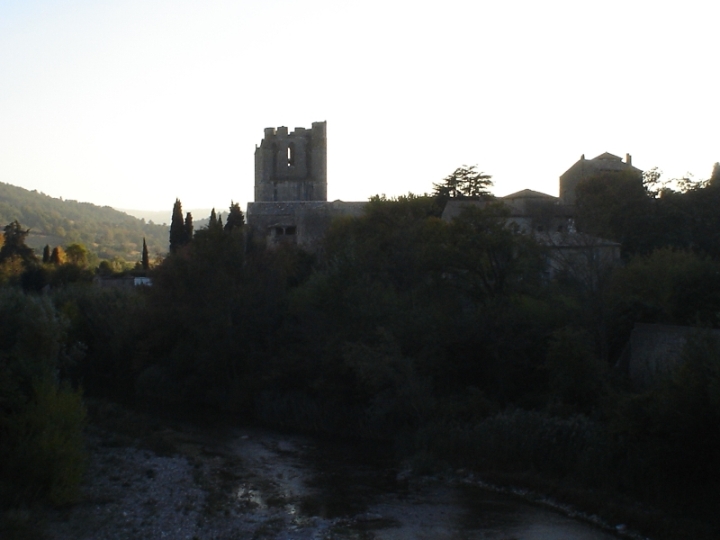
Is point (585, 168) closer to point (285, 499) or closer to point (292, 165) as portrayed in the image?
point (292, 165)

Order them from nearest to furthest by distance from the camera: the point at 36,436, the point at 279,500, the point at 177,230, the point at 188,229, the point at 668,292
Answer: the point at 36,436, the point at 279,500, the point at 668,292, the point at 177,230, the point at 188,229

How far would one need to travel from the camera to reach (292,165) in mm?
70625

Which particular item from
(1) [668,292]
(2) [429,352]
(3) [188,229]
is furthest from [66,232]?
(1) [668,292]

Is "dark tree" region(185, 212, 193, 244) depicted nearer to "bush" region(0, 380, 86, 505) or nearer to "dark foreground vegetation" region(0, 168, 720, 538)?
"dark foreground vegetation" region(0, 168, 720, 538)

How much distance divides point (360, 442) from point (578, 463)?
24.4 feet

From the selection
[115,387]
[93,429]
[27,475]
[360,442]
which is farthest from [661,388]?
[115,387]

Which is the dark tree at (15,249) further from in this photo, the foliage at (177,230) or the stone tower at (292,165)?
the stone tower at (292,165)

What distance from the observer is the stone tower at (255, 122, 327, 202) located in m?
70.1

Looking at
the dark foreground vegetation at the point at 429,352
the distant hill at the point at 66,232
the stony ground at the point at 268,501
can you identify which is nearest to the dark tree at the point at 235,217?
the dark foreground vegetation at the point at 429,352

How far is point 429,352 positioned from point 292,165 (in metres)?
48.5

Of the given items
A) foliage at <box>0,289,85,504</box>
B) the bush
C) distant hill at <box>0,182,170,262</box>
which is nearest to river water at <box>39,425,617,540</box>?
the bush

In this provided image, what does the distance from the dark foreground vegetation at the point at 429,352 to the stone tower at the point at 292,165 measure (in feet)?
101

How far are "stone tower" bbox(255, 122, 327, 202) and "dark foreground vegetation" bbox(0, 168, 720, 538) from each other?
30794 millimetres

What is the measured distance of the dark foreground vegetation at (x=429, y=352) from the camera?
15.8m
